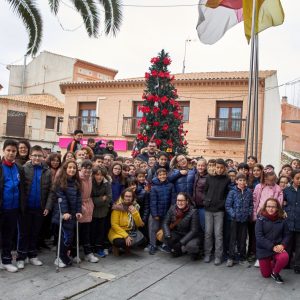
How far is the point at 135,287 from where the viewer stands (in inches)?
181

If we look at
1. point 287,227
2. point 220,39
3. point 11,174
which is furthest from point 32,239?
point 220,39

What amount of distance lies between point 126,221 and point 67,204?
116 centimetres

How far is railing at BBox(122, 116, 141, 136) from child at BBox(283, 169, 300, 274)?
16274 millimetres

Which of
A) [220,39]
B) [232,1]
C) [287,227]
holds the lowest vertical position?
[287,227]

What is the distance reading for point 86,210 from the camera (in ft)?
18.2

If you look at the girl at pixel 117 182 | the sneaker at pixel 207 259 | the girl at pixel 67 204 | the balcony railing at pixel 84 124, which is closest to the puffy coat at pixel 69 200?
the girl at pixel 67 204

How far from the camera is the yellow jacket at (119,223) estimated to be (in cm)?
590

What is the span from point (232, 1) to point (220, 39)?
100 cm

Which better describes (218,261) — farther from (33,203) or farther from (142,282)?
(33,203)

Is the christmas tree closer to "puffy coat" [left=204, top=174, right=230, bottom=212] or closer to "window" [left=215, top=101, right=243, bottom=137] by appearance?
"puffy coat" [left=204, top=174, right=230, bottom=212]

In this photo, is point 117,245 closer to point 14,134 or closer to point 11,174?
point 11,174

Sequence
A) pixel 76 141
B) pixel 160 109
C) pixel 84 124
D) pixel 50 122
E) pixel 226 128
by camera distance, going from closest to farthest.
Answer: pixel 76 141, pixel 160 109, pixel 226 128, pixel 84 124, pixel 50 122

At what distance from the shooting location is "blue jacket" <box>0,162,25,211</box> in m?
4.77

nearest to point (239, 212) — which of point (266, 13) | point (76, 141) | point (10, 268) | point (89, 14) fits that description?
point (10, 268)
